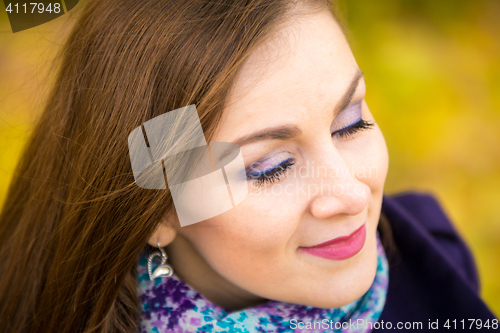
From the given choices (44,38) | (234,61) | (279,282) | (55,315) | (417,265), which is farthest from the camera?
(417,265)

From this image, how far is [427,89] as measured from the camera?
313 cm

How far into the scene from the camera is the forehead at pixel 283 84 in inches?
39.5

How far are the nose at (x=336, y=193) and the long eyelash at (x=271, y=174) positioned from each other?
9 cm

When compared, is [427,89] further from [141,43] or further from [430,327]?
[141,43]

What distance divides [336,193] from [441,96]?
2.51 metres

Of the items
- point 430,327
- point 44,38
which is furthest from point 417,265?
point 44,38

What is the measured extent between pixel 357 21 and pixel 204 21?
2.45m

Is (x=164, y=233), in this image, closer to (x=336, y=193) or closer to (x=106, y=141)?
(x=106, y=141)

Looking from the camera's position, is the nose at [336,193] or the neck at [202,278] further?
the neck at [202,278]

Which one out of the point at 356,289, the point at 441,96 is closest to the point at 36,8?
the point at 356,289

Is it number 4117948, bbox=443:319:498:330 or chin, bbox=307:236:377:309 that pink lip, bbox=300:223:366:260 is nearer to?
chin, bbox=307:236:377:309

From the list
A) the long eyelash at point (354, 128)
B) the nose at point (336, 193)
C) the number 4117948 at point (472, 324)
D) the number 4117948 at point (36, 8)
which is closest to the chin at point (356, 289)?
the nose at point (336, 193)

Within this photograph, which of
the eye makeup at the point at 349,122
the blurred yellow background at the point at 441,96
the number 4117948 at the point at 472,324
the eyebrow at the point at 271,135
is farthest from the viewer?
the blurred yellow background at the point at 441,96

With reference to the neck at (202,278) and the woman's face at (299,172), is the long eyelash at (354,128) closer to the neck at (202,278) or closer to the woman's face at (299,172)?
the woman's face at (299,172)
